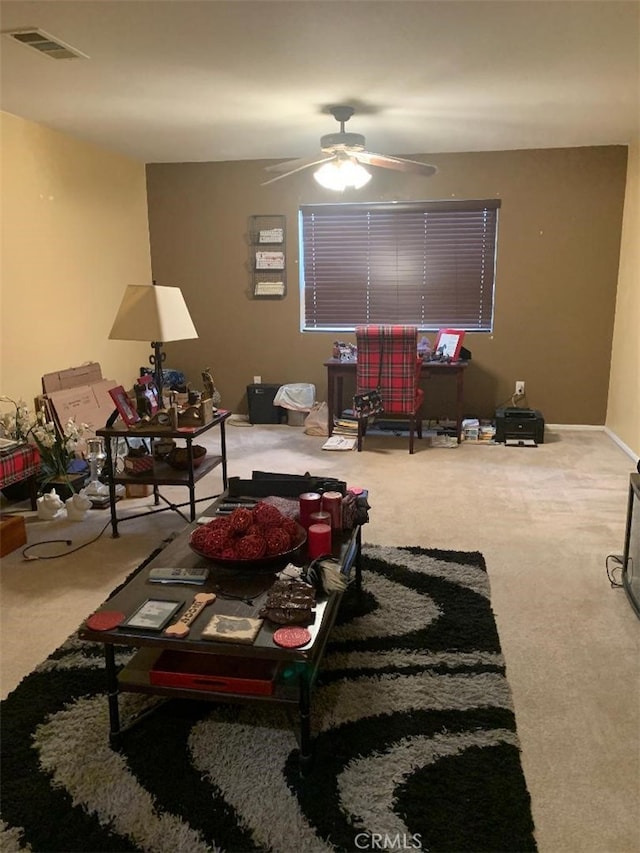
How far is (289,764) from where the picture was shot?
178 centimetres

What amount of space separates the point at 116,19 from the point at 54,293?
2502 mm

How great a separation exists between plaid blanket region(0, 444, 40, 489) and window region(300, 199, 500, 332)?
120 inches

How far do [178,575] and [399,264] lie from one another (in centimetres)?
441

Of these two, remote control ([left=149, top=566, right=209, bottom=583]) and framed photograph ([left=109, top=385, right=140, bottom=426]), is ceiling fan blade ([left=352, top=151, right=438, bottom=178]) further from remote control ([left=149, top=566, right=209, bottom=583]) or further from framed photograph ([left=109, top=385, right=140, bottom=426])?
remote control ([left=149, top=566, right=209, bottom=583])

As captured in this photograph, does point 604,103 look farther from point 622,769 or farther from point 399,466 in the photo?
point 622,769

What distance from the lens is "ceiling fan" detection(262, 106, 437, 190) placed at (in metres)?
4.07

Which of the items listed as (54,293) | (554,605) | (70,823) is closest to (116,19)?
(54,293)

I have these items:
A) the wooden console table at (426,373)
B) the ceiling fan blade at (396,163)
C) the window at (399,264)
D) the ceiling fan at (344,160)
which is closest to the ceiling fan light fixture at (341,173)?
the ceiling fan at (344,160)

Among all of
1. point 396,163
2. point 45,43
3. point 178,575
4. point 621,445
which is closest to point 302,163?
point 396,163

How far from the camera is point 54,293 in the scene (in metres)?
4.74

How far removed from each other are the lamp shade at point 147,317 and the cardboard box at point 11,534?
3.57 feet

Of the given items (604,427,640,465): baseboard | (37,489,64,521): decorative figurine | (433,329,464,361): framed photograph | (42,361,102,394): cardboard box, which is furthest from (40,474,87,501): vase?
(604,427,640,465): baseboard

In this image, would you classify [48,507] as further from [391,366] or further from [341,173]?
[341,173]

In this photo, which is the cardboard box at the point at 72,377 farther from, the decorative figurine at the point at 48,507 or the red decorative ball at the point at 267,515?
the red decorative ball at the point at 267,515
